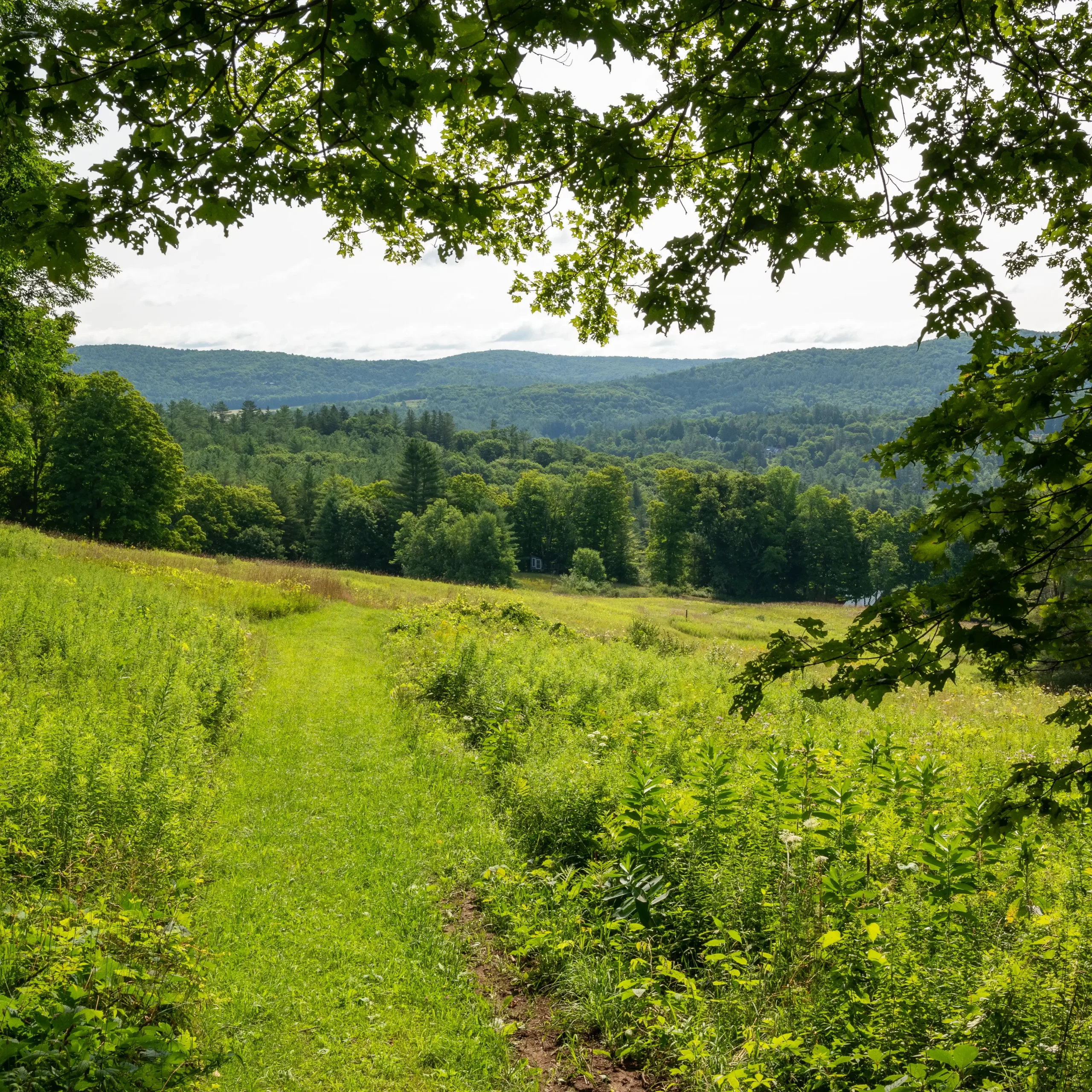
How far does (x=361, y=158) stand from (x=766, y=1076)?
16.4ft

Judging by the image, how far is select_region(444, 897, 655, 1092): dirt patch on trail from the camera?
4.15m

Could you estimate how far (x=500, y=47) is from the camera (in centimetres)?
269

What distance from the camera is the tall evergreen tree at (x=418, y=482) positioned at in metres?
86.2

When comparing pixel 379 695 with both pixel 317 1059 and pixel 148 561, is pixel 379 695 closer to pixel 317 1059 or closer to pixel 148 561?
pixel 317 1059

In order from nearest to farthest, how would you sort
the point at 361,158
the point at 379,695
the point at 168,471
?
the point at 361,158 < the point at 379,695 < the point at 168,471

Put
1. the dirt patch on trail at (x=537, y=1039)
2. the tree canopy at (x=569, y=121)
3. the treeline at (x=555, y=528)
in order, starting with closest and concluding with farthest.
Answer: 1. the tree canopy at (x=569, y=121)
2. the dirt patch on trail at (x=537, y=1039)
3. the treeline at (x=555, y=528)

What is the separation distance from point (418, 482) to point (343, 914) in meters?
82.7

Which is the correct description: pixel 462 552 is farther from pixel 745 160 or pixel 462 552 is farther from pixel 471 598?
pixel 745 160

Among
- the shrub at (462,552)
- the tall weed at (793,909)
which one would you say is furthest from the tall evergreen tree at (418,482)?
the tall weed at (793,909)

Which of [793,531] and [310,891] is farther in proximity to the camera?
[793,531]

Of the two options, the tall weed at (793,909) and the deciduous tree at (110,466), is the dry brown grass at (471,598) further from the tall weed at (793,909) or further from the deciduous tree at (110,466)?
the deciduous tree at (110,466)

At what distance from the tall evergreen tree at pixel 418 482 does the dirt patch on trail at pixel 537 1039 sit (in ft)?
267

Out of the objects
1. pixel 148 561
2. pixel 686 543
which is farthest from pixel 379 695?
pixel 686 543

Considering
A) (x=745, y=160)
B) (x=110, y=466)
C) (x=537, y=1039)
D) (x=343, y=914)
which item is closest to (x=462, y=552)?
(x=110, y=466)
